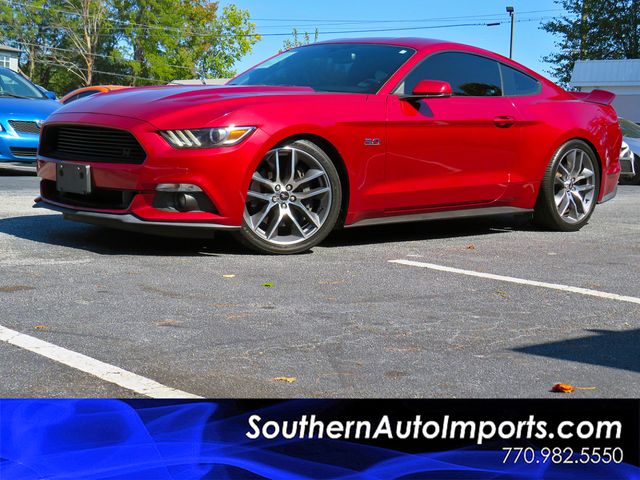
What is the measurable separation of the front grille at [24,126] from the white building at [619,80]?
29.9 m

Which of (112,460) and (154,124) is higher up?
(154,124)

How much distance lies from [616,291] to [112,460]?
3.70 metres

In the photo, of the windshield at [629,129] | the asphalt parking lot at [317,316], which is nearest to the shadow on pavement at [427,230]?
the asphalt parking lot at [317,316]

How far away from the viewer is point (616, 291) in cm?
566

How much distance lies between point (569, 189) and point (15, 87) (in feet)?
28.4

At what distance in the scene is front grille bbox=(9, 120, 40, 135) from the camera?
12906 mm

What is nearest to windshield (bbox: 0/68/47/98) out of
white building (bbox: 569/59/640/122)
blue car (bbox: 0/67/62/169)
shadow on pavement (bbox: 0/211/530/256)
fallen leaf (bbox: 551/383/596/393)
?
blue car (bbox: 0/67/62/169)

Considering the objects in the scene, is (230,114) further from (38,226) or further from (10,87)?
(10,87)

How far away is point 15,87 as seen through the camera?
1443 cm

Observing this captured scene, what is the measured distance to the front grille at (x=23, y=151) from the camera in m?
12.9

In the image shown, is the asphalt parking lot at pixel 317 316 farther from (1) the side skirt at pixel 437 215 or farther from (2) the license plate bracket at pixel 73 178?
(2) the license plate bracket at pixel 73 178

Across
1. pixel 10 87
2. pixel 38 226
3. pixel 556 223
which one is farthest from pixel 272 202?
pixel 10 87

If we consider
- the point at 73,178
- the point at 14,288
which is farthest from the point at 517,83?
the point at 14,288

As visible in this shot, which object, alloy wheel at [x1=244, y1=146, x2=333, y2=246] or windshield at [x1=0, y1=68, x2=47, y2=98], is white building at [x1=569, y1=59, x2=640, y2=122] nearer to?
windshield at [x1=0, y1=68, x2=47, y2=98]
